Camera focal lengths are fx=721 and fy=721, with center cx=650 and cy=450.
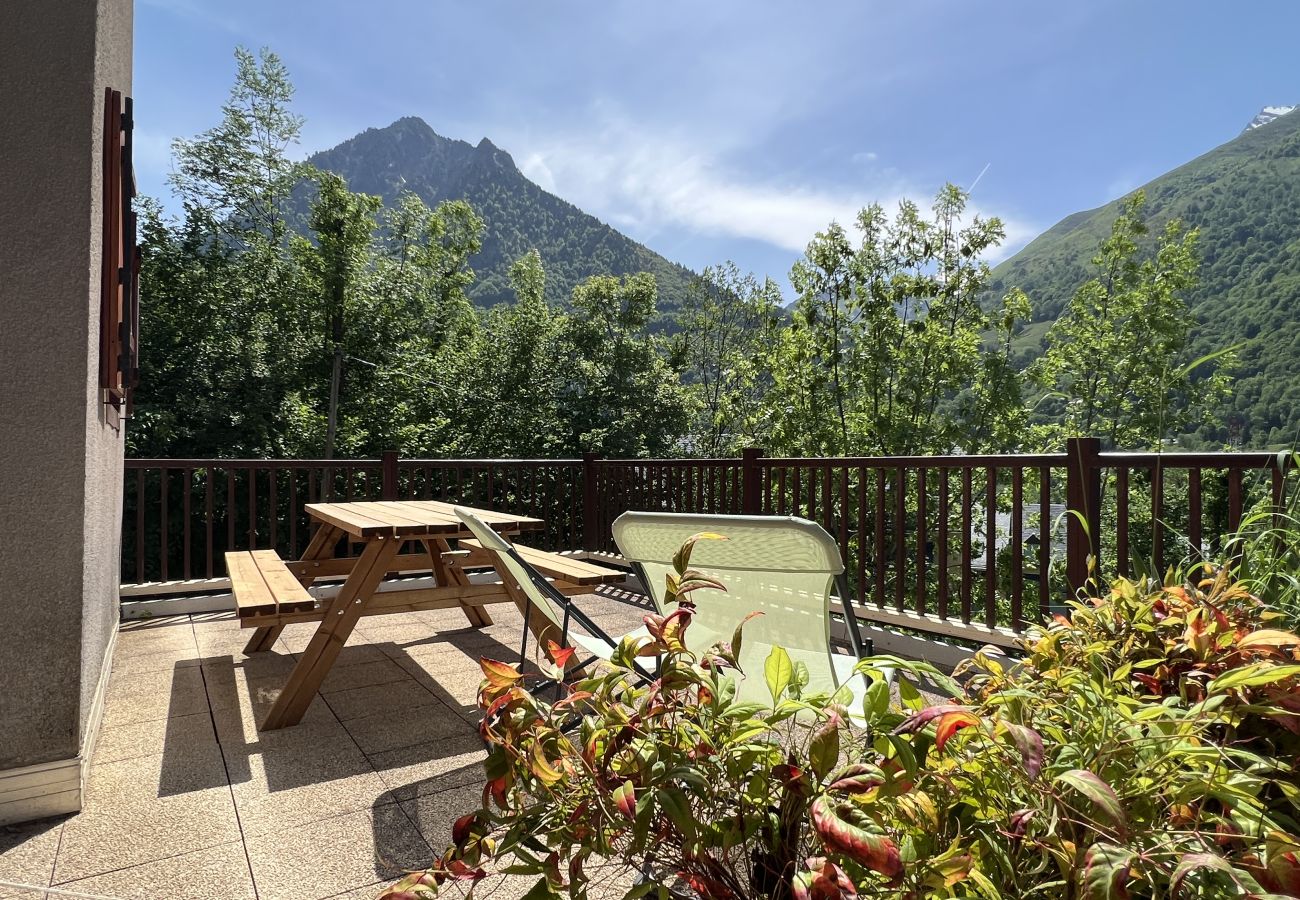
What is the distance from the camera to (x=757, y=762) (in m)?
0.76

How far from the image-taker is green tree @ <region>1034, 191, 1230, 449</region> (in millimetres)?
17922

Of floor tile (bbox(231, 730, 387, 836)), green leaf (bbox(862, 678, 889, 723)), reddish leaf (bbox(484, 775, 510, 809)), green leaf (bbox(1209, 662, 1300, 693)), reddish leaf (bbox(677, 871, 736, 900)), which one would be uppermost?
green leaf (bbox(1209, 662, 1300, 693))

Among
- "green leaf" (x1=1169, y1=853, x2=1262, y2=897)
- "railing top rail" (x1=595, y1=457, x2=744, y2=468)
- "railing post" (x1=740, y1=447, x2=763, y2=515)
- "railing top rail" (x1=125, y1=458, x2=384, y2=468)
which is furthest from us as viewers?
"railing top rail" (x1=595, y1=457, x2=744, y2=468)

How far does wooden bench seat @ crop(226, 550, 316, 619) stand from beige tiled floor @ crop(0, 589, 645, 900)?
0.49 m

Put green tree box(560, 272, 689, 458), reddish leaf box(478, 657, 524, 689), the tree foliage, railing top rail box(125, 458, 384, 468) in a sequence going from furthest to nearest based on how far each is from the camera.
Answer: green tree box(560, 272, 689, 458)
the tree foliage
railing top rail box(125, 458, 384, 468)
reddish leaf box(478, 657, 524, 689)

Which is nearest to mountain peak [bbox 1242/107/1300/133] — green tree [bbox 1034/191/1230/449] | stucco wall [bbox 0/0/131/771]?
green tree [bbox 1034/191/1230/449]

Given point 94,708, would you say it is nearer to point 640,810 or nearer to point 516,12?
point 640,810

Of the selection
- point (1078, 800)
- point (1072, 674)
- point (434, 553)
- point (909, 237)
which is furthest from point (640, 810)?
point (909, 237)

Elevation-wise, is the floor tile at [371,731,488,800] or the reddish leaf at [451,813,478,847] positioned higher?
the reddish leaf at [451,813,478,847]

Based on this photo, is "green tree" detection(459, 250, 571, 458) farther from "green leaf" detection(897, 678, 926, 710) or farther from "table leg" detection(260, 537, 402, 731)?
"green leaf" detection(897, 678, 926, 710)

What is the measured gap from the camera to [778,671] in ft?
2.59

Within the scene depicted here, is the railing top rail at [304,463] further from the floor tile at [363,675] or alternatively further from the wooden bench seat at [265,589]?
the floor tile at [363,675]

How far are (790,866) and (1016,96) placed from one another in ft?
66.8

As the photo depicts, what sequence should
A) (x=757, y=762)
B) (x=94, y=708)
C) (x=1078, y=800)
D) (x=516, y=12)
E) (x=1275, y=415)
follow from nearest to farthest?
(x=1078, y=800)
(x=757, y=762)
(x=1275, y=415)
(x=94, y=708)
(x=516, y=12)
